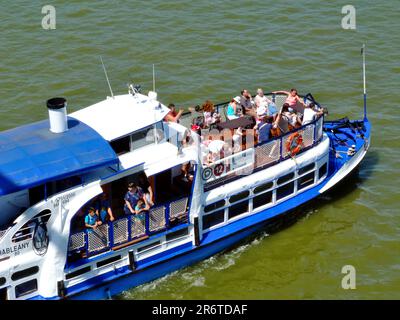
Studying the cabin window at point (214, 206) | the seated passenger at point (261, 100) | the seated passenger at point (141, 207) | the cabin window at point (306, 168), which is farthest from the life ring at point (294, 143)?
the seated passenger at point (141, 207)

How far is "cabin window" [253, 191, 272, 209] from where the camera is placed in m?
23.6

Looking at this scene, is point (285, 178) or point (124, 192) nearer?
point (124, 192)

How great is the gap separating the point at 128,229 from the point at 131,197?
3.02 feet

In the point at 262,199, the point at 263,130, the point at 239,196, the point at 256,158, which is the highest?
the point at 263,130

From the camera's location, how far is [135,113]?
21500mm

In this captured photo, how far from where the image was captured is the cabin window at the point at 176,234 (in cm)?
2203

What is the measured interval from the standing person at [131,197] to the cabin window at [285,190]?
5103mm

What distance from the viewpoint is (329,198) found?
26609 millimetres

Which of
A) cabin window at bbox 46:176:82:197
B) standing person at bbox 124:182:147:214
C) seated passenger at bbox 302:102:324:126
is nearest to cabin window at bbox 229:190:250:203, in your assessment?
standing person at bbox 124:182:147:214

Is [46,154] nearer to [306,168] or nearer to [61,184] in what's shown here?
[61,184]

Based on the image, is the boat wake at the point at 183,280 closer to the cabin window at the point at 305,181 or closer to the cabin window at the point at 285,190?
the cabin window at the point at 285,190

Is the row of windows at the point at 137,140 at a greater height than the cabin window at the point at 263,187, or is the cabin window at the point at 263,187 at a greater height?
the row of windows at the point at 137,140

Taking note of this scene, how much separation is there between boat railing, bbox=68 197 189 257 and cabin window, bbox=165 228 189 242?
31 centimetres

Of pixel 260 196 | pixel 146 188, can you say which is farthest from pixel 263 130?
pixel 146 188
